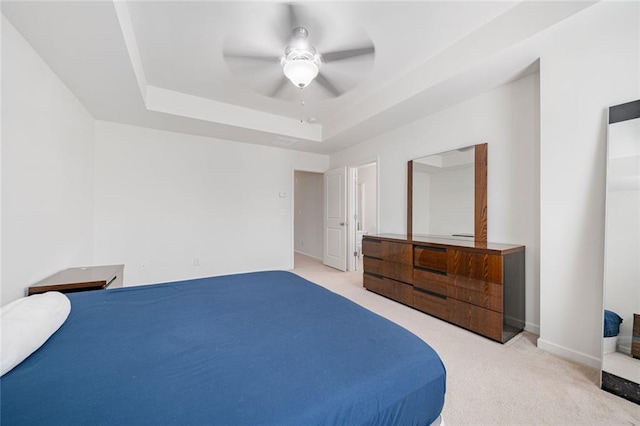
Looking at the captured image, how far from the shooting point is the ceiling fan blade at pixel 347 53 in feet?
5.24

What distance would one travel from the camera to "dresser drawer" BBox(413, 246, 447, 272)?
2624mm

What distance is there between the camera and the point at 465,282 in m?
2.41

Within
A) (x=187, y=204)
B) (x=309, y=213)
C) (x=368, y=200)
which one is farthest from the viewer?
(x=368, y=200)

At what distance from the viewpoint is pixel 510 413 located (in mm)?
1439

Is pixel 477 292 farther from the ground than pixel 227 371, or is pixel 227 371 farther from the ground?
pixel 227 371

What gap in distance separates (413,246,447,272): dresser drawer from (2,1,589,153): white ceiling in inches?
65.6

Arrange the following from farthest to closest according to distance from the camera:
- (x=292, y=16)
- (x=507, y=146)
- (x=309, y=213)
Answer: (x=309, y=213)
(x=507, y=146)
(x=292, y=16)

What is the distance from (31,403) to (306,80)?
72.3 inches

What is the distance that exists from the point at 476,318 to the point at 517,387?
0.72 metres

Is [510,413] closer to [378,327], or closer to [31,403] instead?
[378,327]

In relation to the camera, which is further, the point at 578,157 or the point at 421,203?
the point at 421,203

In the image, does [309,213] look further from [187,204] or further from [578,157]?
[578,157]

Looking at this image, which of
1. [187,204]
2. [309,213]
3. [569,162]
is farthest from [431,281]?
[309,213]

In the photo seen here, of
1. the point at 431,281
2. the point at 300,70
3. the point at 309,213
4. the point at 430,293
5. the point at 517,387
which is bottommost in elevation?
the point at 517,387
